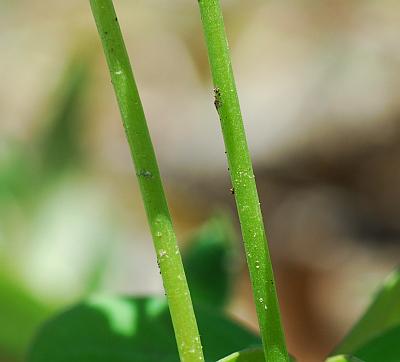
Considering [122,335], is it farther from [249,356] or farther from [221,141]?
[221,141]

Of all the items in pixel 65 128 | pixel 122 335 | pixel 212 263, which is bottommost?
pixel 122 335

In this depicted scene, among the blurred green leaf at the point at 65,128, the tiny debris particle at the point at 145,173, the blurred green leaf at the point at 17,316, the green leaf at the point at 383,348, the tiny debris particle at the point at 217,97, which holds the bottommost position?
the green leaf at the point at 383,348

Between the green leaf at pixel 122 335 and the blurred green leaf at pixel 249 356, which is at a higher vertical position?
the green leaf at pixel 122 335

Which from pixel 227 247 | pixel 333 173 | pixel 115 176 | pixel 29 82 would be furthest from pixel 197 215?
pixel 227 247

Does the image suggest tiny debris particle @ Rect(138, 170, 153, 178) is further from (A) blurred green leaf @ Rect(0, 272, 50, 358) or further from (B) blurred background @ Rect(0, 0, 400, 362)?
(B) blurred background @ Rect(0, 0, 400, 362)

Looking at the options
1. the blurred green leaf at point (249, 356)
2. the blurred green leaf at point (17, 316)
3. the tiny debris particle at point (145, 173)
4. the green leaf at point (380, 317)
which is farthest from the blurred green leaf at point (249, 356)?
the blurred green leaf at point (17, 316)

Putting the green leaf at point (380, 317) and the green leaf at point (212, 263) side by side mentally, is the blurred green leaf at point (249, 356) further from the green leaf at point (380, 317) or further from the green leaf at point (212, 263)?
the green leaf at point (212, 263)

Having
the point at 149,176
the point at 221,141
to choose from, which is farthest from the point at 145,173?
the point at 221,141
